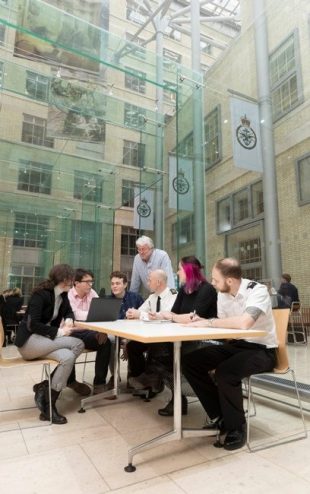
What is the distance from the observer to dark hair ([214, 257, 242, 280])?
2.17 metres

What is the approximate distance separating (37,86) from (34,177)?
2.32 meters

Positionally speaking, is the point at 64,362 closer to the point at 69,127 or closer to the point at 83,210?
the point at 69,127

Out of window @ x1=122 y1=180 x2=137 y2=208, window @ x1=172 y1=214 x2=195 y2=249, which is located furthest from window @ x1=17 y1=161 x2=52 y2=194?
window @ x1=172 y1=214 x2=195 y2=249

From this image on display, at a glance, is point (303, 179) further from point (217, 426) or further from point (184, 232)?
point (217, 426)

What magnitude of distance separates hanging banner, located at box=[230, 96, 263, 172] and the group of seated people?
9.67ft

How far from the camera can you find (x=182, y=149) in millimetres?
5246

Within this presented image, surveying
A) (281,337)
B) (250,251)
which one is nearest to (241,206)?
(250,251)

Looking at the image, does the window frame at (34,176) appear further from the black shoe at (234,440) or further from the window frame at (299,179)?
the black shoe at (234,440)

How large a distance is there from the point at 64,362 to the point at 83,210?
6.29 meters

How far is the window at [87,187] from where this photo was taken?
26.7ft

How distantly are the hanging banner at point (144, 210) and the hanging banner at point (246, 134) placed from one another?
7.01 ft

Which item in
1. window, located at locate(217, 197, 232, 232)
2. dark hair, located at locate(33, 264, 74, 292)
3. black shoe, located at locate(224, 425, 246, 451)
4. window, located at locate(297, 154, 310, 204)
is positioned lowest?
black shoe, located at locate(224, 425, 246, 451)

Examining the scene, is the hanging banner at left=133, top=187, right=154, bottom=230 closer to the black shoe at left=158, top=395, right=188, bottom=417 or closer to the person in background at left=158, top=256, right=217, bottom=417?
the person in background at left=158, top=256, right=217, bottom=417

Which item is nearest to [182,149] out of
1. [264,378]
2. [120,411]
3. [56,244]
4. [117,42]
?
[117,42]
